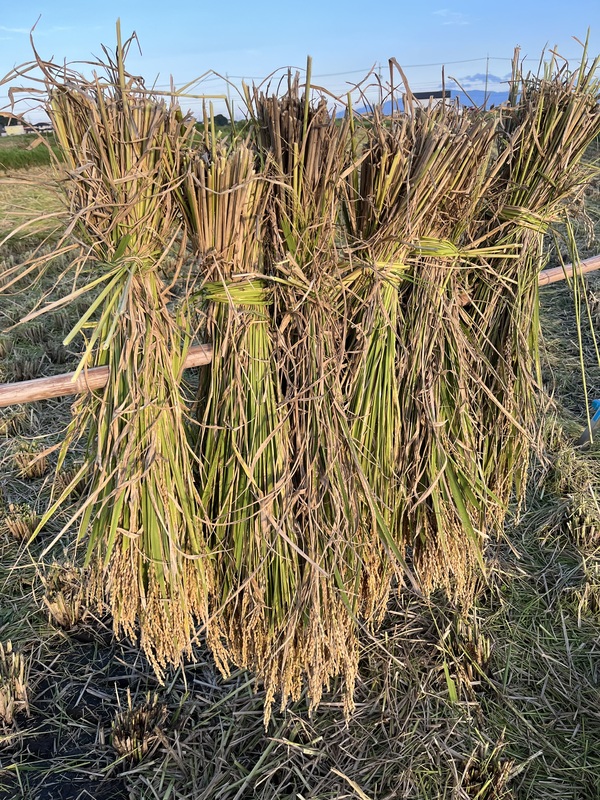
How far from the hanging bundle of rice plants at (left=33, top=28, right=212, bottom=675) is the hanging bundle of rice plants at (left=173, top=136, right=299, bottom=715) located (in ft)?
0.20

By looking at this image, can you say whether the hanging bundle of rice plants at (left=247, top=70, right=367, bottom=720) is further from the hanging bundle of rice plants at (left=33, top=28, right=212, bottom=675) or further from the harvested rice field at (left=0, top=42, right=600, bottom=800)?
the hanging bundle of rice plants at (left=33, top=28, right=212, bottom=675)

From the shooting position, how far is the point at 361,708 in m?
1.68

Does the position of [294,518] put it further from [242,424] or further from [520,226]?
[520,226]

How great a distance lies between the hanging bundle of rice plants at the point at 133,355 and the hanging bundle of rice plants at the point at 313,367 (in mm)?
204

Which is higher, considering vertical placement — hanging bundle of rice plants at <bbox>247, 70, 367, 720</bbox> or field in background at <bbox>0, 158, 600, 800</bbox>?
hanging bundle of rice plants at <bbox>247, 70, 367, 720</bbox>

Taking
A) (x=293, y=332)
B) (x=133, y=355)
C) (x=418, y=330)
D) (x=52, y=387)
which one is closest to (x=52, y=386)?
(x=52, y=387)

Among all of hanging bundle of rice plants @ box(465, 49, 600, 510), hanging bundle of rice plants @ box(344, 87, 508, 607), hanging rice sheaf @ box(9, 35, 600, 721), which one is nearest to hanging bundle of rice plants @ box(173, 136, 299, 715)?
hanging rice sheaf @ box(9, 35, 600, 721)

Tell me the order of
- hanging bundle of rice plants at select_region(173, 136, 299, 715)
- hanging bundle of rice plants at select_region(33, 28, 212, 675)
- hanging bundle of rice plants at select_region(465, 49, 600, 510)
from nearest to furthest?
hanging bundle of rice plants at select_region(33, 28, 212, 675) → hanging bundle of rice plants at select_region(173, 136, 299, 715) → hanging bundle of rice plants at select_region(465, 49, 600, 510)

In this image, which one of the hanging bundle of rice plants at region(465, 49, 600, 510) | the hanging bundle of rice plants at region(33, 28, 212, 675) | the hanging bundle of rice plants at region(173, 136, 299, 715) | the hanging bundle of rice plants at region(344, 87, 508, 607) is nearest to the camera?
the hanging bundle of rice plants at region(33, 28, 212, 675)

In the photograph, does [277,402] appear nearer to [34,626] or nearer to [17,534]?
[34,626]

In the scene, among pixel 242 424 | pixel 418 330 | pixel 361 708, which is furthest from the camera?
pixel 361 708

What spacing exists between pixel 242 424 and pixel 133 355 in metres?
0.28

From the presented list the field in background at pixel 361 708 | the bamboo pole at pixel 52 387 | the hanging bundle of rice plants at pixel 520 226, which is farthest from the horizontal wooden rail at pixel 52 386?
the hanging bundle of rice plants at pixel 520 226

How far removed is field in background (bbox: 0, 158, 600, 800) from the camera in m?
1.49
